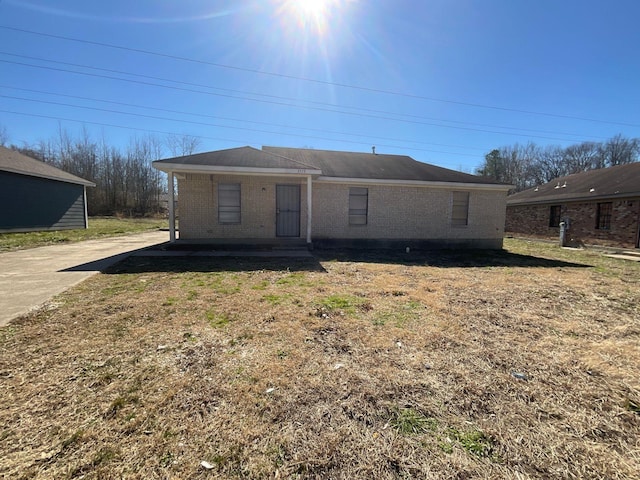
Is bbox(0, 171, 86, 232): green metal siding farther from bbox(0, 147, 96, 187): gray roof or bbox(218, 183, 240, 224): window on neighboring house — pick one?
bbox(218, 183, 240, 224): window on neighboring house

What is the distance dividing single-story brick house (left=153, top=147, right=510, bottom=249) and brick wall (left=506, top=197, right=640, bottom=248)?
5832mm

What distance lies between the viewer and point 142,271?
6.38m

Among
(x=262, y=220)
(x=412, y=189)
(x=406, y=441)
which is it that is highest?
(x=412, y=189)

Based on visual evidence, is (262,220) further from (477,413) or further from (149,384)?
(477,413)

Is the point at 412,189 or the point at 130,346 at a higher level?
the point at 412,189

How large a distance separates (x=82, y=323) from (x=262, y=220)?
6795 millimetres

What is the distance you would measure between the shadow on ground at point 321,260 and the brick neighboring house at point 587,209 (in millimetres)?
6195

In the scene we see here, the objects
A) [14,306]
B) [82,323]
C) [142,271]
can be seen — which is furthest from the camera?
[142,271]

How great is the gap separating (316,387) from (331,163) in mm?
10407

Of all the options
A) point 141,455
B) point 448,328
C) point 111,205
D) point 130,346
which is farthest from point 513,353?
point 111,205

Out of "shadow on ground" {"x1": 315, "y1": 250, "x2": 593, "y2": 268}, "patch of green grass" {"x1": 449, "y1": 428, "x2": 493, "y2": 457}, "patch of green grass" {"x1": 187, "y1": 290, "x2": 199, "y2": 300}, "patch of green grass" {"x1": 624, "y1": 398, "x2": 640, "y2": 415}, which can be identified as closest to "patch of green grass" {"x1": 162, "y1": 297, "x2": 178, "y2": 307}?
"patch of green grass" {"x1": 187, "y1": 290, "x2": 199, "y2": 300}

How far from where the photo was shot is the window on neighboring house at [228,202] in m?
9.73

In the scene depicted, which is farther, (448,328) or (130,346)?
(448,328)

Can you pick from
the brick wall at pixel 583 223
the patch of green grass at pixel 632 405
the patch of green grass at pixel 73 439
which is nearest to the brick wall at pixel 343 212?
the brick wall at pixel 583 223
